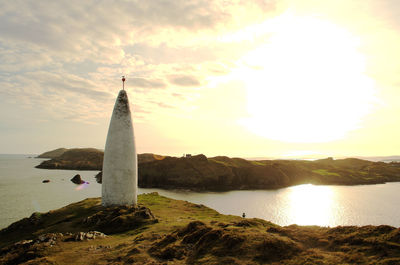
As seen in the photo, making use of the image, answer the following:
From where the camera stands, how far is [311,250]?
1235 cm

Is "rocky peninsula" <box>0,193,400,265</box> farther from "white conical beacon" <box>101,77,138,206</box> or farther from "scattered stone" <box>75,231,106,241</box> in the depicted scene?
"white conical beacon" <box>101,77,138,206</box>

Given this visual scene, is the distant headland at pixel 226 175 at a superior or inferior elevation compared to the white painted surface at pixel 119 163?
inferior

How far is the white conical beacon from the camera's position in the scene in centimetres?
2767

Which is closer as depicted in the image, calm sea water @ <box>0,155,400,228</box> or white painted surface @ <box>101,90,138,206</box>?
white painted surface @ <box>101,90,138,206</box>

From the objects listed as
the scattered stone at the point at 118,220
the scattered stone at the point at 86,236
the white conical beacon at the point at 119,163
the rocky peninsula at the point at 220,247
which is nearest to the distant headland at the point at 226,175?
the white conical beacon at the point at 119,163

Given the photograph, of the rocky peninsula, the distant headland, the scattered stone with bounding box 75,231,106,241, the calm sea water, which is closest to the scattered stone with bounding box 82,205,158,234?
the rocky peninsula

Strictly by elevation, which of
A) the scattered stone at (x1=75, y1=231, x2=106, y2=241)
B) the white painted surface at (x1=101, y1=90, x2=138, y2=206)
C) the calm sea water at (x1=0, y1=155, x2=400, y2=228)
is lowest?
the calm sea water at (x1=0, y1=155, x2=400, y2=228)

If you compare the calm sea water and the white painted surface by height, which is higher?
the white painted surface

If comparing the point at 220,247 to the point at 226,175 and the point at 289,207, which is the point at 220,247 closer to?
the point at 289,207

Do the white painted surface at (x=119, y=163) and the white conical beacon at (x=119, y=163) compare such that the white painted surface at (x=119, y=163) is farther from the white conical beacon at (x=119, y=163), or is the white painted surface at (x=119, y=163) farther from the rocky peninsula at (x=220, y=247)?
the rocky peninsula at (x=220, y=247)

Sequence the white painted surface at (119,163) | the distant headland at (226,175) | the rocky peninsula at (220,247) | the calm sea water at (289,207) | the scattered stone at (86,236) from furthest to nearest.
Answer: the distant headland at (226,175) < the calm sea water at (289,207) < the white painted surface at (119,163) < the scattered stone at (86,236) < the rocky peninsula at (220,247)

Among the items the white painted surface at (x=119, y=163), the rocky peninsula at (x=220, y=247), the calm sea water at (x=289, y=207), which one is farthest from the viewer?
the calm sea water at (x=289, y=207)

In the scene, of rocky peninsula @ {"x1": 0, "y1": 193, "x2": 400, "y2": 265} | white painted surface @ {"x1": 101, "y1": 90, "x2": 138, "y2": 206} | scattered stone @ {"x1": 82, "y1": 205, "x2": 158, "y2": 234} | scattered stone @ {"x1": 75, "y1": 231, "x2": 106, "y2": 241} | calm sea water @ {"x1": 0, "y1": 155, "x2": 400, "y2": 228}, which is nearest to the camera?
rocky peninsula @ {"x1": 0, "y1": 193, "x2": 400, "y2": 265}

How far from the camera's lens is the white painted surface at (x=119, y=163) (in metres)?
27.7
